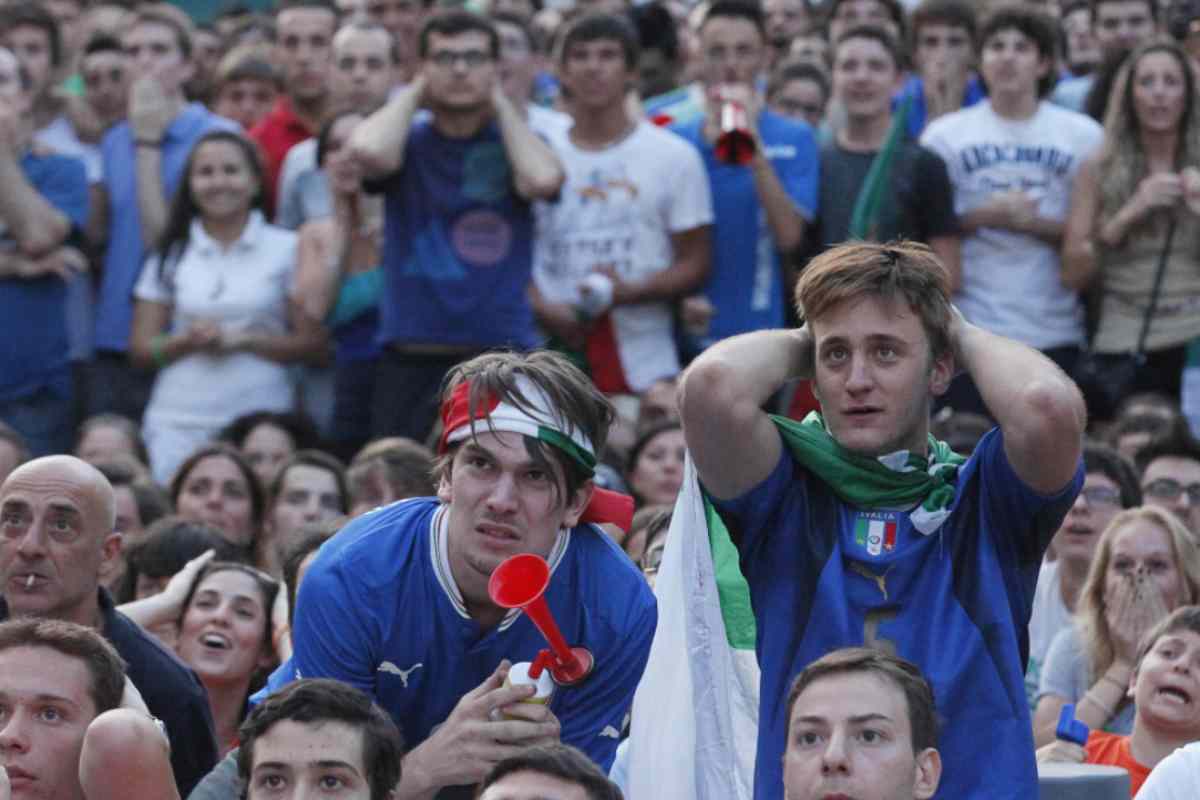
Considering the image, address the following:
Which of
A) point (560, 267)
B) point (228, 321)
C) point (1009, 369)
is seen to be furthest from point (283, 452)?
point (1009, 369)

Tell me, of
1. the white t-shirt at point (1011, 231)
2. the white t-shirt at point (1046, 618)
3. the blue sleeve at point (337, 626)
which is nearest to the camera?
the blue sleeve at point (337, 626)

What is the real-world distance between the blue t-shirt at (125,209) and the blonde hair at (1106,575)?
4674 millimetres

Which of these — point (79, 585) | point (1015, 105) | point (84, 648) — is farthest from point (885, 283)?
point (1015, 105)

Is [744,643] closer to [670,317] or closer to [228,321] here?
[670,317]

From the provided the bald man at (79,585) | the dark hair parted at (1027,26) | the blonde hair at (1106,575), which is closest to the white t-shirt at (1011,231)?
the dark hair parted at (1027,26)

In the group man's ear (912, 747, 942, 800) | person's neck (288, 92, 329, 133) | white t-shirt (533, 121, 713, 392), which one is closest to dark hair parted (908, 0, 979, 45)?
white t-shirt (533, 121, 713, 392)

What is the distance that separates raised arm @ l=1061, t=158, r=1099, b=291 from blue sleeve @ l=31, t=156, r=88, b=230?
4177 millimetres

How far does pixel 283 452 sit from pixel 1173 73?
12.7 feet

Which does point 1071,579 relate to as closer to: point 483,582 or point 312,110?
point 483,582

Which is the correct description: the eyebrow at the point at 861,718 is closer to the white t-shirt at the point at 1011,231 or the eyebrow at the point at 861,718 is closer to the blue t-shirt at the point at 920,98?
the white t-shirt at the point at 1011,231

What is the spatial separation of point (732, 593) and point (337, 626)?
90 cm

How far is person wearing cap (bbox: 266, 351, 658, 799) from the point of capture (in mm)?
5059

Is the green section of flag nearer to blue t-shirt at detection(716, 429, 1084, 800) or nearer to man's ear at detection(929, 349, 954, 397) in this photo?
blue t-shirt at detection(716, 429, 1084, 800)

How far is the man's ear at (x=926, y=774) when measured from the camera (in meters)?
4.61
